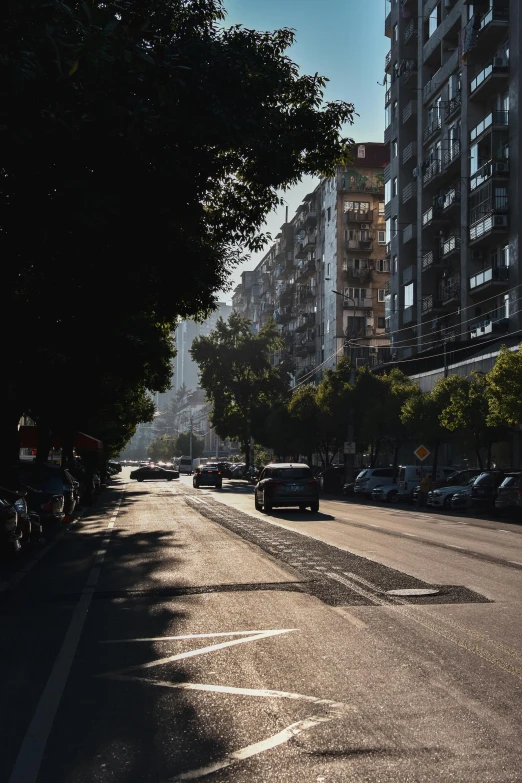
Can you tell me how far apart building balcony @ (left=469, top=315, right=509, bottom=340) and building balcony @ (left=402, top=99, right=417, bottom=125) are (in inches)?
760

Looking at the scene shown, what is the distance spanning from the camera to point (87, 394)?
32688 millimetres

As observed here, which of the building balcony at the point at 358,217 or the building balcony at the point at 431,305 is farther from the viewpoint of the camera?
the building balcony at the point at 358,217

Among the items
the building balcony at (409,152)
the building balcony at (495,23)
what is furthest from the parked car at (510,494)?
the building balcony at (409,152)

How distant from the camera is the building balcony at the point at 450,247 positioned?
182 ft

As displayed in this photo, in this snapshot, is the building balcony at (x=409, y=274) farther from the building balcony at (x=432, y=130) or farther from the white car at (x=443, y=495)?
the white car at (x=443, y=495)

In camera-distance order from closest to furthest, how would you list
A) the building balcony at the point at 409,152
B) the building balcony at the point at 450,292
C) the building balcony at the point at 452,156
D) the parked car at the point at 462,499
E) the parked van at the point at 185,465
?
the parked car at the point at 462,499 → the building balcony at the point at 452,156 → the building balcony at the point at 450,292 → the building balcony at the point at 409,152 → the parked van at the point at 185,465

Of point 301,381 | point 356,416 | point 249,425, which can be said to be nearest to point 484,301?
point 356,416

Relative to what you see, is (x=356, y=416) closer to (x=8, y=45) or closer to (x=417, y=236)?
(x=417, y=236)

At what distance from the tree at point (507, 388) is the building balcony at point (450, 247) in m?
20.3

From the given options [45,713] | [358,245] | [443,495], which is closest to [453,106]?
[443,495]

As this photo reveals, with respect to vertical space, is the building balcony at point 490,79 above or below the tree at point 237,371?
above

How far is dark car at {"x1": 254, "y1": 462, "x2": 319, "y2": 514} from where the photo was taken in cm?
3234

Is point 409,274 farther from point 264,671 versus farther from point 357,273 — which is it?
point 264,671

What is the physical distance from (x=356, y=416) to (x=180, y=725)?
54466 mm
